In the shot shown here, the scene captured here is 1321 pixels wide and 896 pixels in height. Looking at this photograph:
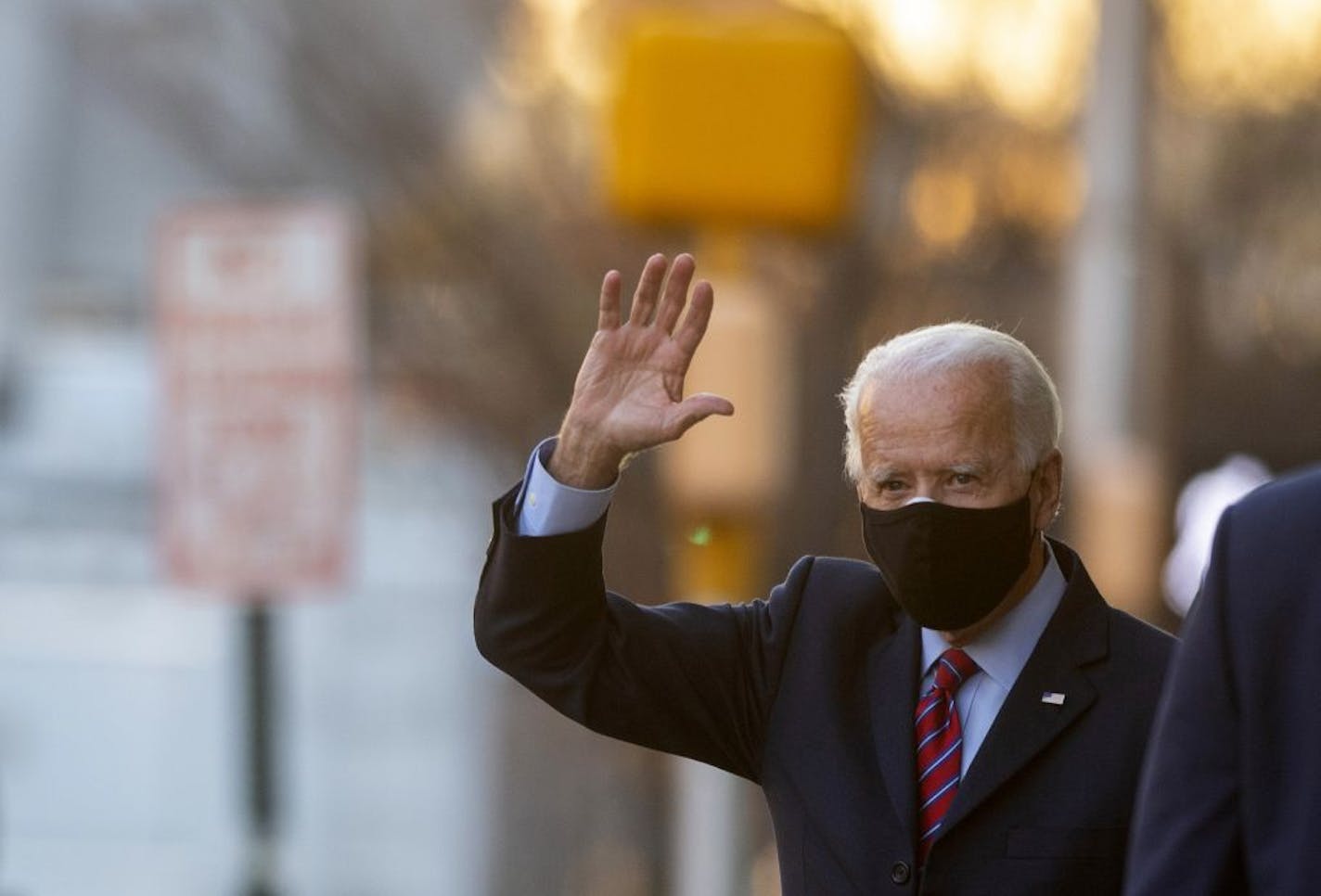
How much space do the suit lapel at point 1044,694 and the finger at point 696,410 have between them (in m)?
0.47

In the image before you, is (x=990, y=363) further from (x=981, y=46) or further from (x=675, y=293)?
(x=981, y=46)

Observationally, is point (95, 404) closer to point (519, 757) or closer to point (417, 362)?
point (519, 757)

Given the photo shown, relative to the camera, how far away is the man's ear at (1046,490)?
10.7 feet

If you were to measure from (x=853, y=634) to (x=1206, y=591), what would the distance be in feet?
2.53

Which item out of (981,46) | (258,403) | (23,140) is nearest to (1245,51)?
(981,46)

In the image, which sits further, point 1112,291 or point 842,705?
point 1112,291

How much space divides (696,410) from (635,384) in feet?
0.37

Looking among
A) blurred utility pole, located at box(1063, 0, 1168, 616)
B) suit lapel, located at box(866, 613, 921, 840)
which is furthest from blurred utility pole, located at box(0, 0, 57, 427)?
suit lapel, located at box(866, 613, 921, 840)

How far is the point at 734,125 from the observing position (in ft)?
24.5

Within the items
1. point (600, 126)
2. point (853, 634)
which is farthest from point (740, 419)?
point (853, 634)

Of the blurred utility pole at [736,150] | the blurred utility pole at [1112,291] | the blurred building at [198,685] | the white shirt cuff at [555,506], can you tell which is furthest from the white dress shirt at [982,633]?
the blurred building at [198,685]

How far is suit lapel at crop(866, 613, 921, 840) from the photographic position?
3178mm

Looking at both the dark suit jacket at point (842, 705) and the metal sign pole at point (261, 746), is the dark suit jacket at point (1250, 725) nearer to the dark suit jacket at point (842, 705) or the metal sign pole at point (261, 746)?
the dark suit jacket at point (842, 705)

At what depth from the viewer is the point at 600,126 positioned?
34.9ft
